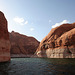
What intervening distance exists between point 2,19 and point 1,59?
35.9 feet

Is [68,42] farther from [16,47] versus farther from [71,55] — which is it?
[16,47]

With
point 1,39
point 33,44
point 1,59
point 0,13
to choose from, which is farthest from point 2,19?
point 33,44

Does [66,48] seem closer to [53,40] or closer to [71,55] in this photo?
[71,55]

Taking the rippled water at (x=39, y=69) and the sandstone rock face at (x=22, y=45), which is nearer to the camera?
the rippled water at (x=39, y=69)

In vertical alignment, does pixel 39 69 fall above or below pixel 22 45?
below

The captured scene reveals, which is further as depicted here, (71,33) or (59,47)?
(59,47)

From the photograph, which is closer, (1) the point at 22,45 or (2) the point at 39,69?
(2) the point at 39,69

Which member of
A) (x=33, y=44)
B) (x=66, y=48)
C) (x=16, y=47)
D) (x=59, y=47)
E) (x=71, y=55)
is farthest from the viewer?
(x=33, y=44)

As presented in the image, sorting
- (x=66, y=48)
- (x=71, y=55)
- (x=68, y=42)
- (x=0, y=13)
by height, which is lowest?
(x=71, y=55)

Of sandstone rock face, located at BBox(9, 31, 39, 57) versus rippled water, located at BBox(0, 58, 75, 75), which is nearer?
rippled water, located at BBox(0, 58, 75, 75)

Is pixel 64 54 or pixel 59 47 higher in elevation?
pixel 59 47

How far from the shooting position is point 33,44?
96.6 meters

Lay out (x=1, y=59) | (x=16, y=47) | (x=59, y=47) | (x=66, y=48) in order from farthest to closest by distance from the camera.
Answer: (x=16, y=47), (x=59, y=47), (x=66, y=48), (x=1, y=59)

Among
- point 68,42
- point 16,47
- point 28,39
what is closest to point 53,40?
point 68,42
